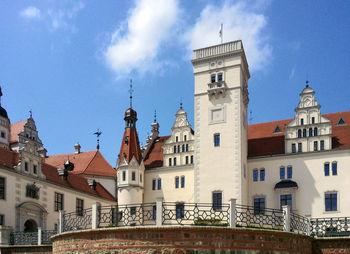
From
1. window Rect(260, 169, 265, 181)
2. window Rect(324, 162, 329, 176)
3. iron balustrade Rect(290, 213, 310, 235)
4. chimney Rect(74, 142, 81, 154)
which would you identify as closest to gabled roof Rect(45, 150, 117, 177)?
chimney Rect(74, 142, 81, 154)

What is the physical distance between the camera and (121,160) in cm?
4497

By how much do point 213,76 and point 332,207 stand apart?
46.0 ft

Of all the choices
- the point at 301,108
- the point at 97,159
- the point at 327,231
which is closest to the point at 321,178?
the point at 301,108

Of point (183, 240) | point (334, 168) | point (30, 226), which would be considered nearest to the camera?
point (183, 240)

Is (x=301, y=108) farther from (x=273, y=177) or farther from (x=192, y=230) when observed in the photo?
(x=192, y=230)

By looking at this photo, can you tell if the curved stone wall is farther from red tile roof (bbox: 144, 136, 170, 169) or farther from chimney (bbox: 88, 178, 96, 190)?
red tile roof (bbox: 144, 136, 170, 169)

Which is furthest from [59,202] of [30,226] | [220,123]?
[220,123]

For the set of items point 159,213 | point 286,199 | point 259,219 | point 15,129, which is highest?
point 15,129

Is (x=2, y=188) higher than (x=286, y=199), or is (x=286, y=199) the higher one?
(x=2, y=188)

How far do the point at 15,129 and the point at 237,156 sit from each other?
2909 centimetres

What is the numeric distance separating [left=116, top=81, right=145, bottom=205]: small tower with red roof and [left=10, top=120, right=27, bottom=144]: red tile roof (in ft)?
53.8

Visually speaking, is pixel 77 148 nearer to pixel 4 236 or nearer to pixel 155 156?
pixel 155 156

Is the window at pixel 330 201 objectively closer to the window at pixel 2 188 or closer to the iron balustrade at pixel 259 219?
the iron balustrade at pixel 259 219

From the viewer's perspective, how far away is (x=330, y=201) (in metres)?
38.3
